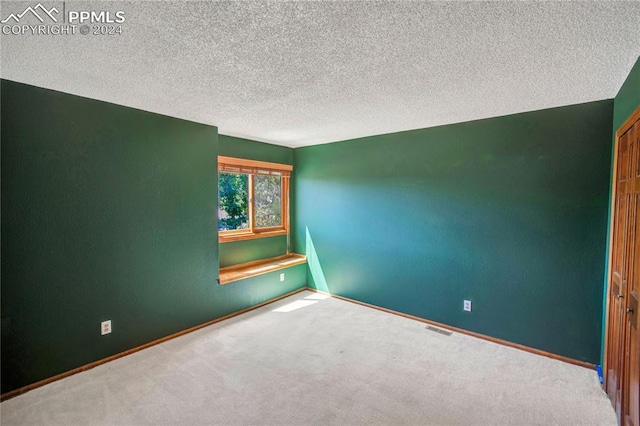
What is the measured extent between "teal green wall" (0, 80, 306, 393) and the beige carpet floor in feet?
0.96

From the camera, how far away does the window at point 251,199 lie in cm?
386

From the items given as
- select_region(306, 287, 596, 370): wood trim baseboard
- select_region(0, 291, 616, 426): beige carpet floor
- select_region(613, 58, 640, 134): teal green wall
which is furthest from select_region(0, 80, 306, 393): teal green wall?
select_region(613, 58, 640, 134): teal green wall

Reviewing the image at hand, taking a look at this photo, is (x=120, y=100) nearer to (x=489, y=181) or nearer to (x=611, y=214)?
(x=489, y=181)

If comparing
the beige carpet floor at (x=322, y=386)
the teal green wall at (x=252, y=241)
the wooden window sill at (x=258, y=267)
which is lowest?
the beige carpet floor at (x=322, y=386)

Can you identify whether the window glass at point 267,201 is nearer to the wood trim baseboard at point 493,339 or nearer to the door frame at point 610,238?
the wood trim baseboard at point 493,339

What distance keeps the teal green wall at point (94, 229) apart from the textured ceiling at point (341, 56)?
0.31 meters

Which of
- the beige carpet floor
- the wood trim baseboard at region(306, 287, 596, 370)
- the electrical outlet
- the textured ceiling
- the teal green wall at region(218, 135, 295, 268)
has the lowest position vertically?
the beige carpet floor

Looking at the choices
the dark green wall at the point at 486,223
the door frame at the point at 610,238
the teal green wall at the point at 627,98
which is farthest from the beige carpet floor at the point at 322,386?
the teal green wall at the point at 627,98

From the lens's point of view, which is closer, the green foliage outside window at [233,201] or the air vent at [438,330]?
the air vent at [438,330]

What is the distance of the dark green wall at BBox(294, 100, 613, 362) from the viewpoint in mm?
2510

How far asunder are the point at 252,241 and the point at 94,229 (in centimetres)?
200

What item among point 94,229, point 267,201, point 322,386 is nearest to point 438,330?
point 322,386

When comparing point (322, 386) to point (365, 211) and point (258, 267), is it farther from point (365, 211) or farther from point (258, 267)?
point (365, 211)

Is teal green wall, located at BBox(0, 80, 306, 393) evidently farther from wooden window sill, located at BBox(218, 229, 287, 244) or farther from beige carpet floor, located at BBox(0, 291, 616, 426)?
wooden window sill, located at BBox(218, 229, 287, 244)
